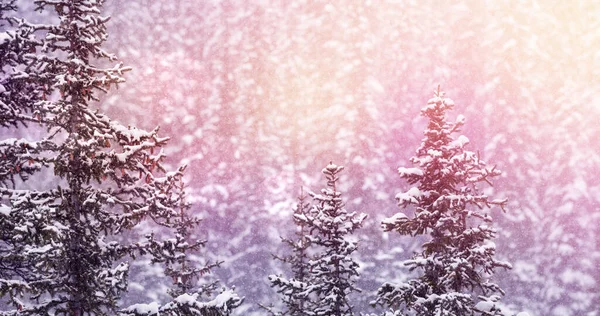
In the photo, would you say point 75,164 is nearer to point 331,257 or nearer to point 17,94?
point 17,94

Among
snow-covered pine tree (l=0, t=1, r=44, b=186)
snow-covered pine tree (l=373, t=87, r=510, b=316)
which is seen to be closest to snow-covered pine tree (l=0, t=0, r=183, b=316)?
snow-covered pine tree (l=0, t=1, r=44, b=186)

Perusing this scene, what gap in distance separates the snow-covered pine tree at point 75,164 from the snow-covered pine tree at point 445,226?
4.94m

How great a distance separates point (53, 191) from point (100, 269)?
1.42m

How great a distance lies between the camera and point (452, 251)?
1013 centimetres

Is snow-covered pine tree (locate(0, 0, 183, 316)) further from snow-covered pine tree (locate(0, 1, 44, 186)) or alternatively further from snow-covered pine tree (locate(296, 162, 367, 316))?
snow-covered pine tree (locate(296, 162, 367, 316))

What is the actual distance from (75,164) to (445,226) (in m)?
6.74

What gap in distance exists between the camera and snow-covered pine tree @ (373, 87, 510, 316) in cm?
980

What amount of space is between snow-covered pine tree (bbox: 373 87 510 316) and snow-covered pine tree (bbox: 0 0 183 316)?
16.2ft

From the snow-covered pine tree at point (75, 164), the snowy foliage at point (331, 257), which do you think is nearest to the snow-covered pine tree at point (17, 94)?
the snow-covered pine tree at point (75, 164)

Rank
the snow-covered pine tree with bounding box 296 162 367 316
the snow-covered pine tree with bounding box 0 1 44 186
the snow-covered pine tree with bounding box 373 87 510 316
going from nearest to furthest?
the snow-covered pine tree with bounding box 0 1 44 186, the snow-covered pine tree with bounding box 373 87 510 316, the snow-covered pine tree with bounding box 296 162 367 316

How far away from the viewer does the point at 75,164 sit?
789 centimetres

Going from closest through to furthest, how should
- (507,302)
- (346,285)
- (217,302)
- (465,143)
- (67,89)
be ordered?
(217,302)
(67,89)
(465,143)
(346,285)
(507,302)

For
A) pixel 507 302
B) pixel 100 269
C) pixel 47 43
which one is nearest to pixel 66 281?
pixel 100 269

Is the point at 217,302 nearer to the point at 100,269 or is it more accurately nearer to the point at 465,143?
the point at 100,269
